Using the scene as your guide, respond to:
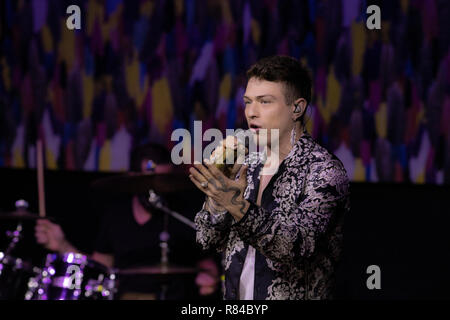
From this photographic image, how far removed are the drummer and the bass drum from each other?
16.1 inches

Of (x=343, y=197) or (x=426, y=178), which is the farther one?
(x=426, y=178)

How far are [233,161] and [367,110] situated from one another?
7.87ft

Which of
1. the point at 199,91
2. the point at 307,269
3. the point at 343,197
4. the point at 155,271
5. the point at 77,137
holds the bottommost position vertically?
Result: the point at 155,271

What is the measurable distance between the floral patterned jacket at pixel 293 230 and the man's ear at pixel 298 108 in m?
0.07

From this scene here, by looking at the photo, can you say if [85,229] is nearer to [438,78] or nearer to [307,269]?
[438,78]

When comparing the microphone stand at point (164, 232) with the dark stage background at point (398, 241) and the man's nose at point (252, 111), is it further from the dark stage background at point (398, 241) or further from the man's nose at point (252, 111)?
the man's nose at point (252, 111)

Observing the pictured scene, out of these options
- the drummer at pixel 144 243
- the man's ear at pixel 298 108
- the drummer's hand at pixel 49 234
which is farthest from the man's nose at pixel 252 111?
the drummer's hand at pixel 49 234

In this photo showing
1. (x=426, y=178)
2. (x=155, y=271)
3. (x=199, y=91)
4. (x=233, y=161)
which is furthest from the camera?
(x=199, y=91)

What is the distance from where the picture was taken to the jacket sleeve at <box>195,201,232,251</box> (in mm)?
1940

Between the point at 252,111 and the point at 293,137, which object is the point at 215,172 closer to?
the point at 252,111

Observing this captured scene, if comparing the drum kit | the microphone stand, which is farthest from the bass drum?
the microphone stand

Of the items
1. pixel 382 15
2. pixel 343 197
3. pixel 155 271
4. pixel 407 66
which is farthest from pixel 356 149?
pixel 343 197

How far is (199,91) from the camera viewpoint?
435 centimetres

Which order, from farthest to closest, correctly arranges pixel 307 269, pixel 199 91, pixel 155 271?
pixel 199 91 → pixel 155 271 → pixel 307 269
